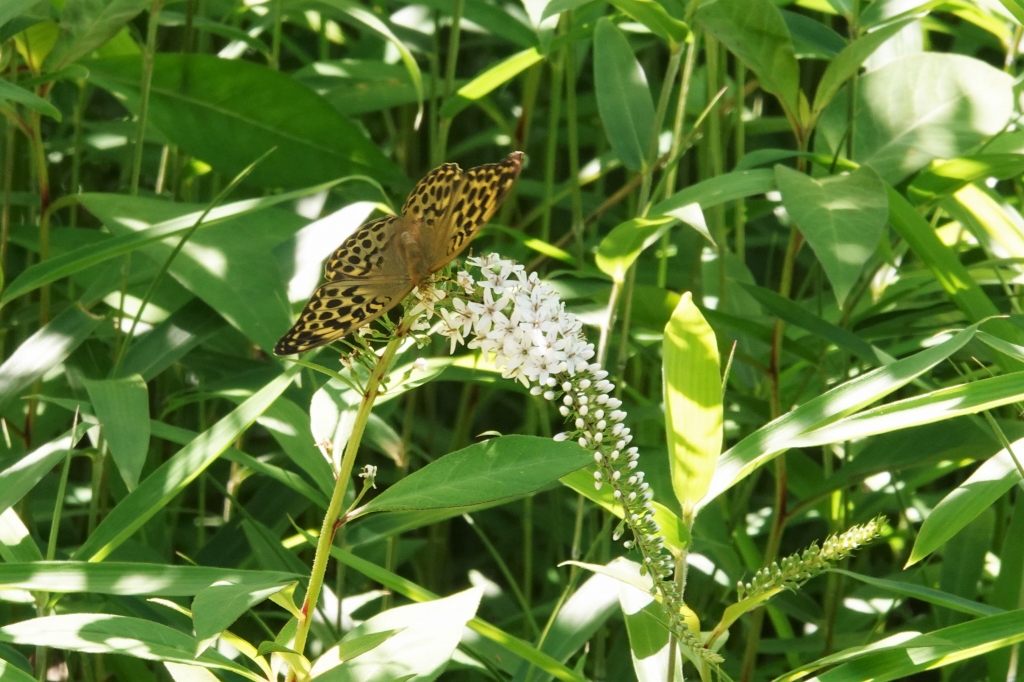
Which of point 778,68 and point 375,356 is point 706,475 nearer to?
point 375,356

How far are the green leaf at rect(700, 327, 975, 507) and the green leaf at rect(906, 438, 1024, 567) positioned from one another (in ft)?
0.29

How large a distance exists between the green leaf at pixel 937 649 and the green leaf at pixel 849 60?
14.8 inches

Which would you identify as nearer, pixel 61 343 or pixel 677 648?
pixel 677 648

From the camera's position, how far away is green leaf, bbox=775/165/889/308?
1.95 feet

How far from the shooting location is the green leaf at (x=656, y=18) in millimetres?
681

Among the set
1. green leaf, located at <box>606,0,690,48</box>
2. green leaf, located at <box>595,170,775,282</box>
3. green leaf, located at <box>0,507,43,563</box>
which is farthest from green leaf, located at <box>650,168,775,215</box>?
green leaf, located at <box>0,507,43,563</box>

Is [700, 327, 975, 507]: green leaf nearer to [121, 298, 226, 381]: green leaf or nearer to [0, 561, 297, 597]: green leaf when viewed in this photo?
[0, 561, 297, 597]: green leaf

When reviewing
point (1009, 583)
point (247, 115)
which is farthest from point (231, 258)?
point (1009, 583)

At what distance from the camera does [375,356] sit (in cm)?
51

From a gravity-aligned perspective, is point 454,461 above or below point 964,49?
below

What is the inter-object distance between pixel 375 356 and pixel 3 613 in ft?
1.64

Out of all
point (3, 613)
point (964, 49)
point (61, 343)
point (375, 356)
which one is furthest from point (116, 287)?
point (964, 49)

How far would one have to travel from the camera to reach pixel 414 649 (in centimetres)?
50

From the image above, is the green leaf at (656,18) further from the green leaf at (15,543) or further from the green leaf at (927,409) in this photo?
the green leaf at (15,543)
